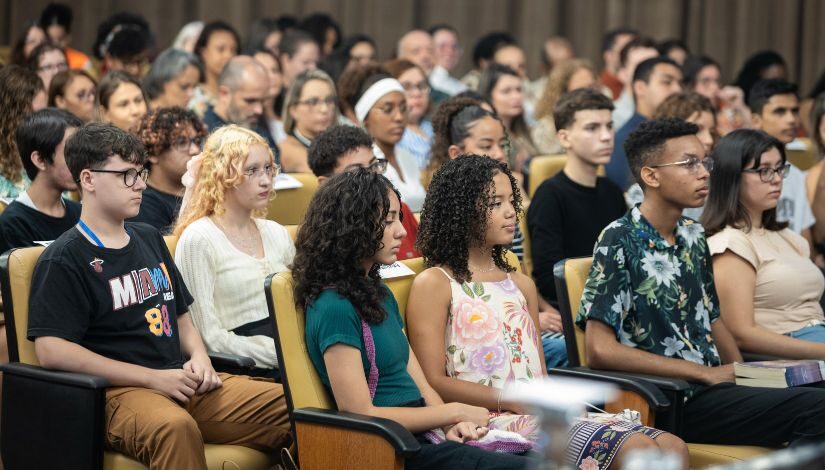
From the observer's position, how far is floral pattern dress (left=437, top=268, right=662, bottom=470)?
3002mm

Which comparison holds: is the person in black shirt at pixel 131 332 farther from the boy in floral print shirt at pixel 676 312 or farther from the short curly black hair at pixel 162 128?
the boy in floral print shirt at pixel 676 312

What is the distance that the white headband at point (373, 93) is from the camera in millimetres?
5250

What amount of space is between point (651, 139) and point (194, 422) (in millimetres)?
1675

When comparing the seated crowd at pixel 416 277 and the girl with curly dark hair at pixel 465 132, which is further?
the girl with curly dark hair at pixel 465 132

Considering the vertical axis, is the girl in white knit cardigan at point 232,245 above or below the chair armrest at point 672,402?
above

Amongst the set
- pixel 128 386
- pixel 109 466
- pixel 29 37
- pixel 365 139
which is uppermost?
pixel 29 37

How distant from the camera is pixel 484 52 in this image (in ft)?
27.8

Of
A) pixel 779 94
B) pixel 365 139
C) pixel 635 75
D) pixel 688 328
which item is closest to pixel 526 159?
pixel 635 75

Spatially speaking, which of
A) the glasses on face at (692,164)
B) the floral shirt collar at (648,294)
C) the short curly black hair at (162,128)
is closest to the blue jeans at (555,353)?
the floral shirt collar at (648,294)

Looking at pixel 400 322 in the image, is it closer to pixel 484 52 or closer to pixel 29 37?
pixel 29 37

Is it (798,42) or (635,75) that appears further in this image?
(798,42)

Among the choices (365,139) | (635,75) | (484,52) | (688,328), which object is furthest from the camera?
(484,52)

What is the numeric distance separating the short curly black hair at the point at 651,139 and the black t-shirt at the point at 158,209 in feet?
4.99

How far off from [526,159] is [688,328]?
291cm
